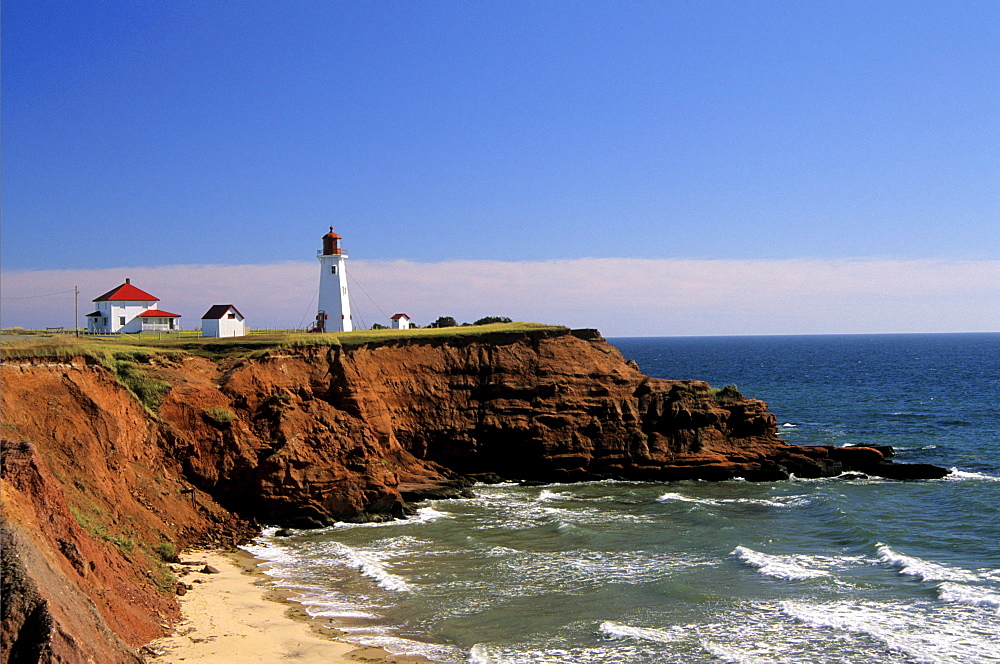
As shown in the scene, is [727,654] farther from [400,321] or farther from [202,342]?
[400,321]

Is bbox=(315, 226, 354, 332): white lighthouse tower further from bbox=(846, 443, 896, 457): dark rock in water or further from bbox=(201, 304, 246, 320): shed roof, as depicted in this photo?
bbox=(846, 443, 896, 457): dark rock in water

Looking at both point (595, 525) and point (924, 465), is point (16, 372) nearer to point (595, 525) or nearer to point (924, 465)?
point (595, 525)

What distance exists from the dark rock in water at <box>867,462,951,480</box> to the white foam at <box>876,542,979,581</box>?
14560 mm

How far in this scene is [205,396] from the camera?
30.5 m

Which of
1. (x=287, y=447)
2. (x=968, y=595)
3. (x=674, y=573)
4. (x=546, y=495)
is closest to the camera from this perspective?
(x=968, y=595)

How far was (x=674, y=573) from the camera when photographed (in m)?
23.2

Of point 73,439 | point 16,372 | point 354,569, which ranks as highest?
point 16,372

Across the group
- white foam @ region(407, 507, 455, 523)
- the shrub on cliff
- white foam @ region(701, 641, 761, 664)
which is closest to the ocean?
white foam @ region(701, 641, 761, 664)

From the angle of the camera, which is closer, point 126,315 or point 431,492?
point 431,492

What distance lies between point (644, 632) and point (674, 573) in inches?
187

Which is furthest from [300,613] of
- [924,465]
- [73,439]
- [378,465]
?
[924,465]

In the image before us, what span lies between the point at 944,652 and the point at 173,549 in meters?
21.1

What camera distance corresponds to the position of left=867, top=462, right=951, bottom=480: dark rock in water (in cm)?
3747

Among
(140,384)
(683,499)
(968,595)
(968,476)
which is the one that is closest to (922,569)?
(968,595)
